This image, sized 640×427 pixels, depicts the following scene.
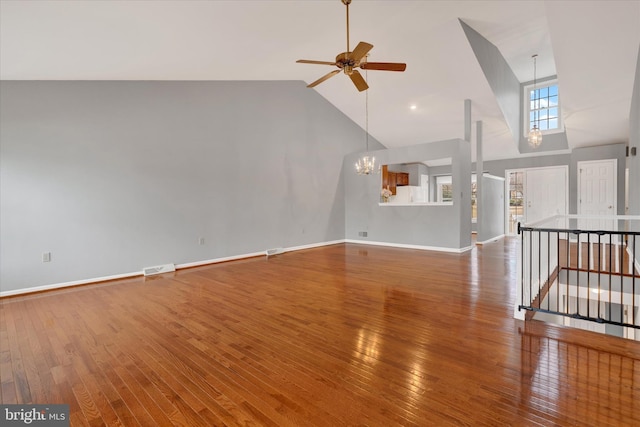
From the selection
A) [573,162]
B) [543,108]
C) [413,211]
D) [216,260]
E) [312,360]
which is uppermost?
[543,108]

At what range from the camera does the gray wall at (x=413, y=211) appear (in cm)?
681

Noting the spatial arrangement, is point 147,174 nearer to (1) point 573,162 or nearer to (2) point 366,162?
(2) point 366,162

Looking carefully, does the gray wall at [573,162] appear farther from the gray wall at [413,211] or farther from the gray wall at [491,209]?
the gray wall at [413,211]

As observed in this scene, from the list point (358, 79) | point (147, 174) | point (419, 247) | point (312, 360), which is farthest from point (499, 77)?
point (147, 174)

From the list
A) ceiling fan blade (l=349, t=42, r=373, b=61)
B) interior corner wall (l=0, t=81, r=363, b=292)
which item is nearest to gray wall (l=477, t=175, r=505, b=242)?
interior corner wall (l=0, t=81, r=363, b=292)

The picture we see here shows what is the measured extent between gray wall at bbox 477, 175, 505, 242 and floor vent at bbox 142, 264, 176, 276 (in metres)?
7.12

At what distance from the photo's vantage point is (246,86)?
21.8 feet

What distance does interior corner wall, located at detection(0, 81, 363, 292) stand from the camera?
4285mm

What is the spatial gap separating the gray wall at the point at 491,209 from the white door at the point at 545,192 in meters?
0.75

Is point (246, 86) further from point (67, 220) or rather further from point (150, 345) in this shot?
point (150, 345)

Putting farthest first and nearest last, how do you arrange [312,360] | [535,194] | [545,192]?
[535,194] < [545,192] < [312,360]

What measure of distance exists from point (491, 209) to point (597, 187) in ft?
8.03

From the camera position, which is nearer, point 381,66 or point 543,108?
point 381,66

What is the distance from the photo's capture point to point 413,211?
24.9 feet
